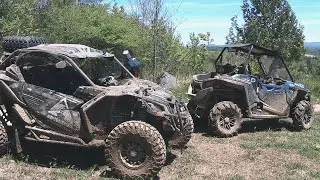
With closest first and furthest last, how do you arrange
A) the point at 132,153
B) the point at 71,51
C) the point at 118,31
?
the point at 132,153
the point at 71,51
the point at 118,31

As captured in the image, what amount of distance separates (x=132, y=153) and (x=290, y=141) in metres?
4.10

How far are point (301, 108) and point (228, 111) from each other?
2.04 metres

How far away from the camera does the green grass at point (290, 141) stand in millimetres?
8645

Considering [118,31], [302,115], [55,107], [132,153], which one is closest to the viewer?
[132,153]

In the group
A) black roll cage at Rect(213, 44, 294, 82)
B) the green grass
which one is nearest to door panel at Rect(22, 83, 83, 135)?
the green grass

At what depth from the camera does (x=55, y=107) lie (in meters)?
7.00

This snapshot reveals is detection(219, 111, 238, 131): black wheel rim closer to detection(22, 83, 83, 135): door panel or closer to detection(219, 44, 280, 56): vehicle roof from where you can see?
detection(219, 44, 280, 56): vehicle roof

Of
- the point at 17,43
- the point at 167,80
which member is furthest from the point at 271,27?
the point at 17,43

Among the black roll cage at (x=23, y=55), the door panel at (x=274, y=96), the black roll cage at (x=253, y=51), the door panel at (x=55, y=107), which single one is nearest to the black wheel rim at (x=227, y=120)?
the door panel at (x=274, y=96)

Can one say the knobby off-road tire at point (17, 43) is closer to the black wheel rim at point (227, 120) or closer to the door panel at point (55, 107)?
the door panel at point (55, 107)

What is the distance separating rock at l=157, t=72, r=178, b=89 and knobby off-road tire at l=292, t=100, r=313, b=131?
7.71 metres

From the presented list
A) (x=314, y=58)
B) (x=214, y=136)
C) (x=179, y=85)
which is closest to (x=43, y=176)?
(x=214, y=136)

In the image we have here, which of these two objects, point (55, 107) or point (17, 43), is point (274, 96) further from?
point (17, 43)

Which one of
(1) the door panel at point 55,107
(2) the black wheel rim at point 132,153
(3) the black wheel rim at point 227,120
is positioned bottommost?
(3) the black wheel rim at point 227,120
